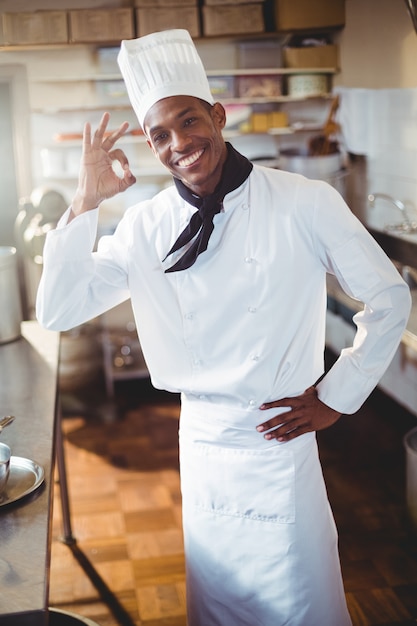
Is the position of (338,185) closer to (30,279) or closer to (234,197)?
(30,279)

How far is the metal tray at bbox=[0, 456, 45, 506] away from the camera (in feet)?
4.96

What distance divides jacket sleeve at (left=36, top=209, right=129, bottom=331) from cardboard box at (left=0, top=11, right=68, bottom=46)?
10.7 ft

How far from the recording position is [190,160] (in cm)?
152

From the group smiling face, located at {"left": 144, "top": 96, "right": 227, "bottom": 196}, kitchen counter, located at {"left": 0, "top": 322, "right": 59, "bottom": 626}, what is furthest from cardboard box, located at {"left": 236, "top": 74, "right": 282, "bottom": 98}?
smiling face, located at {"left": 144, "top": 96, "right": 227, "bottom": 196}

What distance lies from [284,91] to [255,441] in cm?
374

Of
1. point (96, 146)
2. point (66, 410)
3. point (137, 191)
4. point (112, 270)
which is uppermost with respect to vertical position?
point (96, 146)

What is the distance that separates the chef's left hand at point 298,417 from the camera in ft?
5.31

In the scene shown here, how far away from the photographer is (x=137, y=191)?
489cm

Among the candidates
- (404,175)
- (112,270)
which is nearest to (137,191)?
(404,175)

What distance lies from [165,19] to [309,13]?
87 cm

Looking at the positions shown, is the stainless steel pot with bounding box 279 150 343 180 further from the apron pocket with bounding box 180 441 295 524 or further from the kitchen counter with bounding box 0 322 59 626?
the apron pocket with bounding box 180 441 295 524

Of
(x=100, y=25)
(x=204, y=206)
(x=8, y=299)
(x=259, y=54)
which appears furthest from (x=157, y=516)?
(x=259, y=54)

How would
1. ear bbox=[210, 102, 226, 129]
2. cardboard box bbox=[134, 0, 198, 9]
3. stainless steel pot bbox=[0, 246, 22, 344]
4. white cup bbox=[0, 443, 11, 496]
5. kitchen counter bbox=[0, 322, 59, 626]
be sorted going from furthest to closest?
cardboard box bbox=[134, 0, 198, 9] → stainless steel pot bbox=[0, 246, 22, 344] → ear bbox=[210, 102, 226, 129] → white cup bbox=[0, 443, 11, 496] → kitchen counter bbox=[0, 322, 59, 626]

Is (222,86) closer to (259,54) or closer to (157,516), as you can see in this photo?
(259,54)
